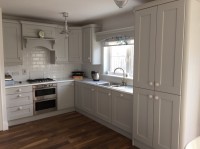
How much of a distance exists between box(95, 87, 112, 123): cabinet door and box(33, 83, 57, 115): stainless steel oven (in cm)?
112

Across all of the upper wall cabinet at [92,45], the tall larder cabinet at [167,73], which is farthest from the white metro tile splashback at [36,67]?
the tall larder cabinet at [167,73]

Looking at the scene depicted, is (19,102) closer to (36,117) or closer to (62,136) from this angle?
(36,117)

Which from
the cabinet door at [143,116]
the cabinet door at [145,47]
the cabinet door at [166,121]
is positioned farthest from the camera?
the cabinet door at [143,116]

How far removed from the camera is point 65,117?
13.6 ft

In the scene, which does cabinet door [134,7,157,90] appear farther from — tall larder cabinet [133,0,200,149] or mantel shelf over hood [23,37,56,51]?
mantel shelf over hood [23,37,56,51]

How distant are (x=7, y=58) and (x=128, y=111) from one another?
9.00 feet

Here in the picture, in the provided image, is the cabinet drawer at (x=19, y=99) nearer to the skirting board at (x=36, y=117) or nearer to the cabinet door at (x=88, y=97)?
the skirting board at (x=36, y=117)

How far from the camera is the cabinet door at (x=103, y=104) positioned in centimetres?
344

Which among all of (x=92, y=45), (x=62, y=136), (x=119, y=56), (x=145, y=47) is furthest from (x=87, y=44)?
(x=62, y=136)

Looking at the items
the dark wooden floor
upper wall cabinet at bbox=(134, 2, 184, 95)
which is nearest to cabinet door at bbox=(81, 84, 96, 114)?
the dark wooden floor

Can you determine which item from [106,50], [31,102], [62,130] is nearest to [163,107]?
[62,130]

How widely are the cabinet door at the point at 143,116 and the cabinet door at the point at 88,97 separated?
4.27 ft

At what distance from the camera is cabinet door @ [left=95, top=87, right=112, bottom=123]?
11.3ft

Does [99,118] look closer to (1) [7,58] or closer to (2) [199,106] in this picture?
(2) [199,106]
